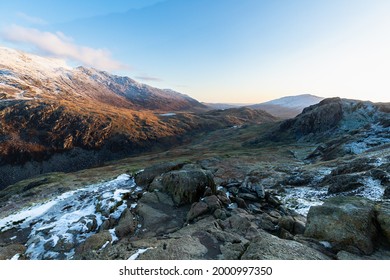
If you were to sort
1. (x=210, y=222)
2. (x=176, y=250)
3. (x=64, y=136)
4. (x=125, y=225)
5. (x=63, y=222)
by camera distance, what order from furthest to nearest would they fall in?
1. (x=64, y=136)
2. (x=63, y=222)
3. (x=125, y=225)
4. (x=210, y=222)
5. (x=176, y=250)

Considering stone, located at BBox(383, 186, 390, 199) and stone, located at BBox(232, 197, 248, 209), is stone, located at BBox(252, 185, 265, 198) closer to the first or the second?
stone, located at BBox(232, 197, 248, 209)

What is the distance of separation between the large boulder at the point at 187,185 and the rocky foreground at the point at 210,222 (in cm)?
9

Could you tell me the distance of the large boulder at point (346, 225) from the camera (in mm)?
10453

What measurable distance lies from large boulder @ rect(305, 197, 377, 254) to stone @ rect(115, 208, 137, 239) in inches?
467

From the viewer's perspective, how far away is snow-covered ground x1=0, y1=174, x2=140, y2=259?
15.4m

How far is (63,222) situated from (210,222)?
1328 cm

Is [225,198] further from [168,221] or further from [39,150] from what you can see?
[39,150]

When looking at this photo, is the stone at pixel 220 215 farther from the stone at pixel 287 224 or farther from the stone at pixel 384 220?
the stone at pixel 384 220

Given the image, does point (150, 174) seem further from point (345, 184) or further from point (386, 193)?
point (386, 193)

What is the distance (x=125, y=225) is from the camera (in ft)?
53.9

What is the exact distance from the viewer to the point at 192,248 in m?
11.3

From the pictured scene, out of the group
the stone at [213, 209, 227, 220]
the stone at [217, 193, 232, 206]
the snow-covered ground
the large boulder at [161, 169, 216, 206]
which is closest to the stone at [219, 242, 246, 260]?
the stone at [213, 209, 227, 220]

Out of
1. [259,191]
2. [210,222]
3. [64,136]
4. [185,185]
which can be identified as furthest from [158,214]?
[64,136]

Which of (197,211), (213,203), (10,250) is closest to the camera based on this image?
(10,250)
